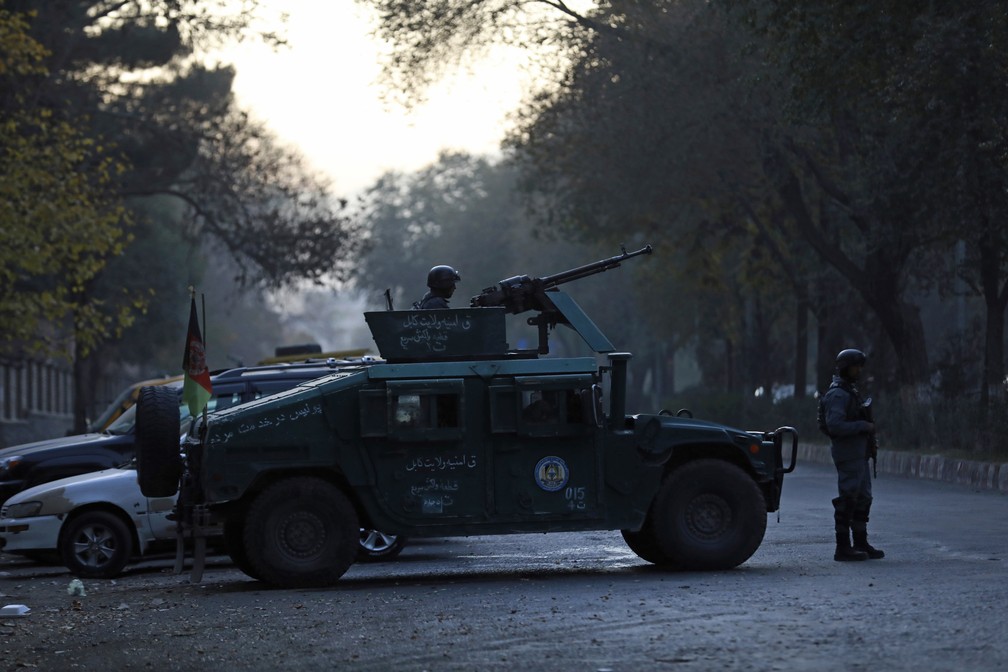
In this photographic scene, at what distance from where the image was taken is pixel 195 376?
14359mm

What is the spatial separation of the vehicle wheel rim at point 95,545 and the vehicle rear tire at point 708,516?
5.29 meters

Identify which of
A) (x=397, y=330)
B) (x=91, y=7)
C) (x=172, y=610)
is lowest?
(x=172, y=610)

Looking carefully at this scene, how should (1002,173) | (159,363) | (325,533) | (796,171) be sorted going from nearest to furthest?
(325,533) < (1002,173) < (796,171) < (159,363)

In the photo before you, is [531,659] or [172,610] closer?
[531,659]

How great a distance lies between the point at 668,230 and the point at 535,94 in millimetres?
4727

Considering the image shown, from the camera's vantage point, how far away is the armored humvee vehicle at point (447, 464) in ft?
45.1

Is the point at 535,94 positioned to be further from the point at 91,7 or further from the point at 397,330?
the point at 397,330

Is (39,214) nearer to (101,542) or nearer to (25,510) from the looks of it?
(25,510)

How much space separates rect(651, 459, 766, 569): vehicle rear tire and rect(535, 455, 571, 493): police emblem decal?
72 cm

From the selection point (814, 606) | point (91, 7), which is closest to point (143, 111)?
point (91, 7)

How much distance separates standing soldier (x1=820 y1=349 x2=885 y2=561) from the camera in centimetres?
1455

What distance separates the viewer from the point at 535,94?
42500 mm

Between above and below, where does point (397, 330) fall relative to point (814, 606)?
above

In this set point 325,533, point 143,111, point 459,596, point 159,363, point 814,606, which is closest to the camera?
point 814,606
